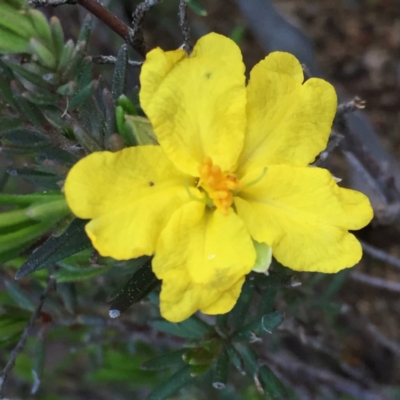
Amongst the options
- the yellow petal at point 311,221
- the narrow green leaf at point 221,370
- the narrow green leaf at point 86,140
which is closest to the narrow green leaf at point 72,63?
the narrow green leaf at point 86,140

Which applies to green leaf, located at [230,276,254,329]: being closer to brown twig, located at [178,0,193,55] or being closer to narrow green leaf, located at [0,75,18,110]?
brown twig, located at [178,0,193,55]

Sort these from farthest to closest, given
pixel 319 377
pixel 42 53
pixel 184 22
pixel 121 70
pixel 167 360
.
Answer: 1. pixel 319 377
2. pixel 167 360
3. pixel 184 22
4. pixel 121 70
5. pixel 42 53

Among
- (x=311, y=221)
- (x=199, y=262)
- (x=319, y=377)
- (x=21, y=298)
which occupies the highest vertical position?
(x=311, y=221)

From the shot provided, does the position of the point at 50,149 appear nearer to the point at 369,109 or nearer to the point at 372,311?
the point at 372,311

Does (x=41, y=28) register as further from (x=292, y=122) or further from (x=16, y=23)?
(x=292, y=122)

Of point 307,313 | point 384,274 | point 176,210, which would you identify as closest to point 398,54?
point 384,274

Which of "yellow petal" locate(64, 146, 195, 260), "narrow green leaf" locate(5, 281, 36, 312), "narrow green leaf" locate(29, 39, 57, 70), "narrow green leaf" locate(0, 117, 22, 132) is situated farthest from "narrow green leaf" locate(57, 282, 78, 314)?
"narrow green leaf" locate(29, 39, 57, 70)

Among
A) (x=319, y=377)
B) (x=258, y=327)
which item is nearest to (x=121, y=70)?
(x=258, y=327)
